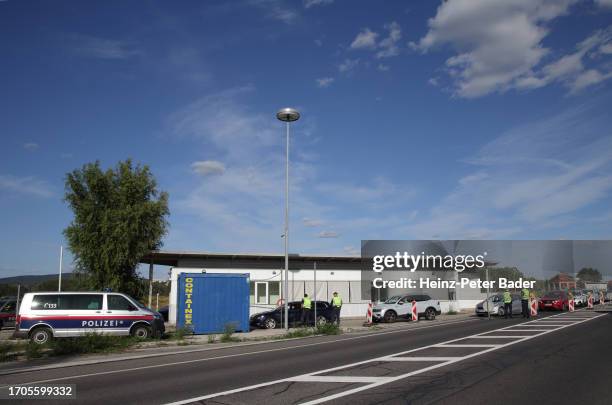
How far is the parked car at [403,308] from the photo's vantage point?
2741 centimetres

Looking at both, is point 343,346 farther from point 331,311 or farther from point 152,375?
point 331,311

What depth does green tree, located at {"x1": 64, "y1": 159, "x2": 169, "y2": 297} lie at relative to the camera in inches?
952

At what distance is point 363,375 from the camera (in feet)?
31.4

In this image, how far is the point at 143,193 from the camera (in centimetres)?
2575

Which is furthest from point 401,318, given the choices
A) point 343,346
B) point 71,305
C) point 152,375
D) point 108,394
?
point 108,394

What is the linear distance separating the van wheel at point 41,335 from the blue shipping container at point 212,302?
5.03m

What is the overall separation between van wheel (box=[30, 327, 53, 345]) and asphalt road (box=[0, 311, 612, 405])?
530 centimetres

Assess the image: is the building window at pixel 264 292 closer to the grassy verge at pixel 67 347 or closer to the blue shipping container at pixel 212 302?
the blue shipping container at pixel 212 302

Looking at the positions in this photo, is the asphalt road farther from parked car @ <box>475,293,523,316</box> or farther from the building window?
the building window

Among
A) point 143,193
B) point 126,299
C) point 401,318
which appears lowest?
point 401,318

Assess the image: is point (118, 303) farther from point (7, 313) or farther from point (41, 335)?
point (7, 313)

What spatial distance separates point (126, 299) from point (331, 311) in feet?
35.9

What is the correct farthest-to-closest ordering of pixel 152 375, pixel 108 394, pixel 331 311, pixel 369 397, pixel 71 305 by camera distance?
1. pixel 331 311
2. pixel 71 305
3. pixel 152 375
4. pixel 108 394
5. pixel 369 397

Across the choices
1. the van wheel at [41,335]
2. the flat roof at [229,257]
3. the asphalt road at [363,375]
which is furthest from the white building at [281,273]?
the asphalt road at [363,375]
